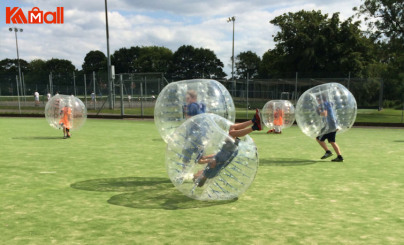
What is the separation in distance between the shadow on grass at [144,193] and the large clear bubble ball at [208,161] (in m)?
0.29

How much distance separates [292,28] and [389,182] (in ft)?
165

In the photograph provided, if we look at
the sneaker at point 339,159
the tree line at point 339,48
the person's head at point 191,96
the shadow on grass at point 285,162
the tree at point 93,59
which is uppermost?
the tree at point 93,59

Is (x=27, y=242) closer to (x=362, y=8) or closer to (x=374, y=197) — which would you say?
(x=374, y=197)

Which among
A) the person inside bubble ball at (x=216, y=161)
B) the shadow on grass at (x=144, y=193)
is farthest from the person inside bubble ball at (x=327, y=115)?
the person inside bubble ball at (x=216, y=161)

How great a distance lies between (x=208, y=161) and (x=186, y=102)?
8.92 feet

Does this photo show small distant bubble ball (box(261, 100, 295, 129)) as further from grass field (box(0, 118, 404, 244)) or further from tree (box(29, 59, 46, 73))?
tree (box(29, 59, 46, 73))

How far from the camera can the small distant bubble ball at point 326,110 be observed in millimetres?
8633

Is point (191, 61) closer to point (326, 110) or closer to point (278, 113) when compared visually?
point (278, 113)

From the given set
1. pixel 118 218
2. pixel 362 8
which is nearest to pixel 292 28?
pixel 362 8

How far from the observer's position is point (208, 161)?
199 inches

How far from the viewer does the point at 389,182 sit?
22.1 ft

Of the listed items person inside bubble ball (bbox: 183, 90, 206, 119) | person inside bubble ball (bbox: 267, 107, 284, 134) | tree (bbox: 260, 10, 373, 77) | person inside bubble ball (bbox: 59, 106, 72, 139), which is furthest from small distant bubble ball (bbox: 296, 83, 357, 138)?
tree (bbox: 260, 10, 373, 77)

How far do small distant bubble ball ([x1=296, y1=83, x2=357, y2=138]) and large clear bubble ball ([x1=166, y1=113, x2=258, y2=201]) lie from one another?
397 centimetres

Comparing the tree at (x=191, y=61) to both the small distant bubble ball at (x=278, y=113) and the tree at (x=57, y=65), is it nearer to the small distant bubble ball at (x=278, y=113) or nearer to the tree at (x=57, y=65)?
the tree at (x=57, y=65)
